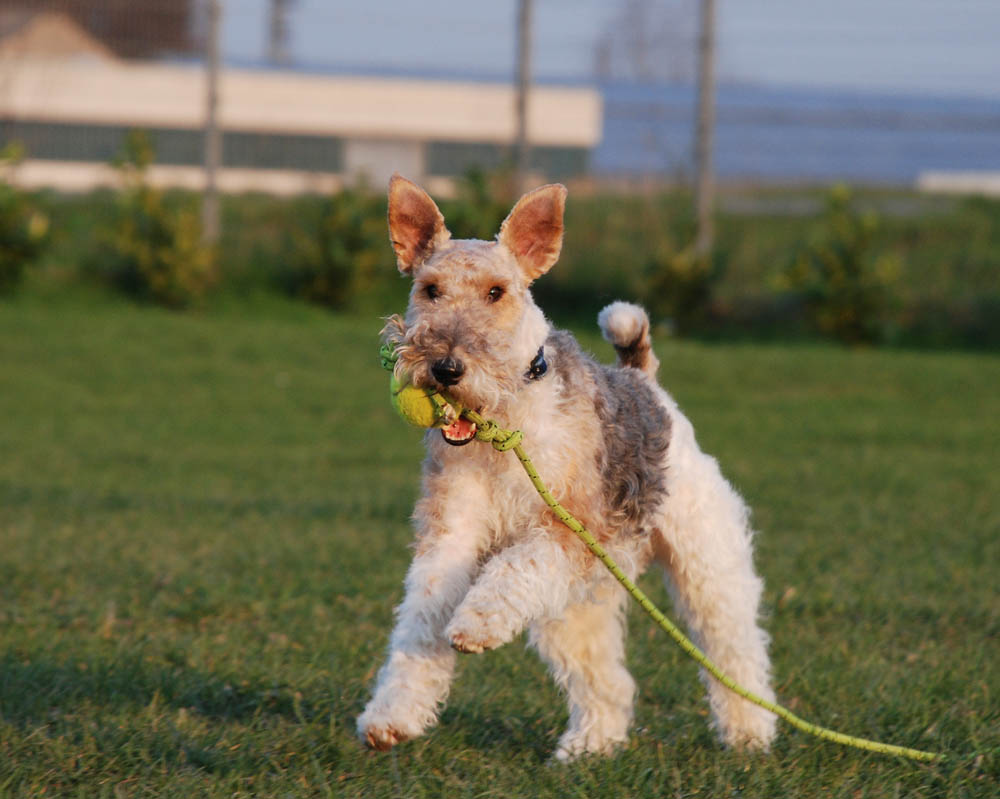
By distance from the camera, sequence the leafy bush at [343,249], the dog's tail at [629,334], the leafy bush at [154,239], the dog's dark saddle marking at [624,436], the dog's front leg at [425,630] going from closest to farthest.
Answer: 1. the dog's front leg at [425,630]
2. the dog's dark saddle marking at [624,436]
3. the dog's tail at [629,334]
4. the leafy bush at [154,239]
5. the leafy bush at [343,249]

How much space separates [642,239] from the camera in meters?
21.0

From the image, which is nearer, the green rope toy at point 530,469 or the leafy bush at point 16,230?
the green rope toy at point 530,469

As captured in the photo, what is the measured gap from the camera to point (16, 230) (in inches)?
766

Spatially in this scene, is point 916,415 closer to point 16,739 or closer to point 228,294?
point 228,294

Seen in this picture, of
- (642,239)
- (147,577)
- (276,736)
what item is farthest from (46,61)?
(276,736)

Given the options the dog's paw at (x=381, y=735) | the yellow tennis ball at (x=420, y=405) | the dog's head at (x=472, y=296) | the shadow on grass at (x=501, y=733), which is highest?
the dog's head at (x=472, y=296)

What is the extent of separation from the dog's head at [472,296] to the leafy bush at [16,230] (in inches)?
656

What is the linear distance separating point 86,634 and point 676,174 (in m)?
16.5

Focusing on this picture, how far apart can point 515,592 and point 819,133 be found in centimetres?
2129

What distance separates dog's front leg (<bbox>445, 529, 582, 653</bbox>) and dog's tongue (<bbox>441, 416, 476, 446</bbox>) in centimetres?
36

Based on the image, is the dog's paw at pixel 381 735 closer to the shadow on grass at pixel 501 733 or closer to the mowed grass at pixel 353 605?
the mowed grass at pixel 353 605

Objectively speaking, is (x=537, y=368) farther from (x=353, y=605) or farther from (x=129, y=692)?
(x=353, y=605)

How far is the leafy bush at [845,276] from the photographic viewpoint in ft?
62.7

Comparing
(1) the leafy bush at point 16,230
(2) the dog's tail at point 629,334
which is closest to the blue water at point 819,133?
(1) the leafy bush at point 16,230
